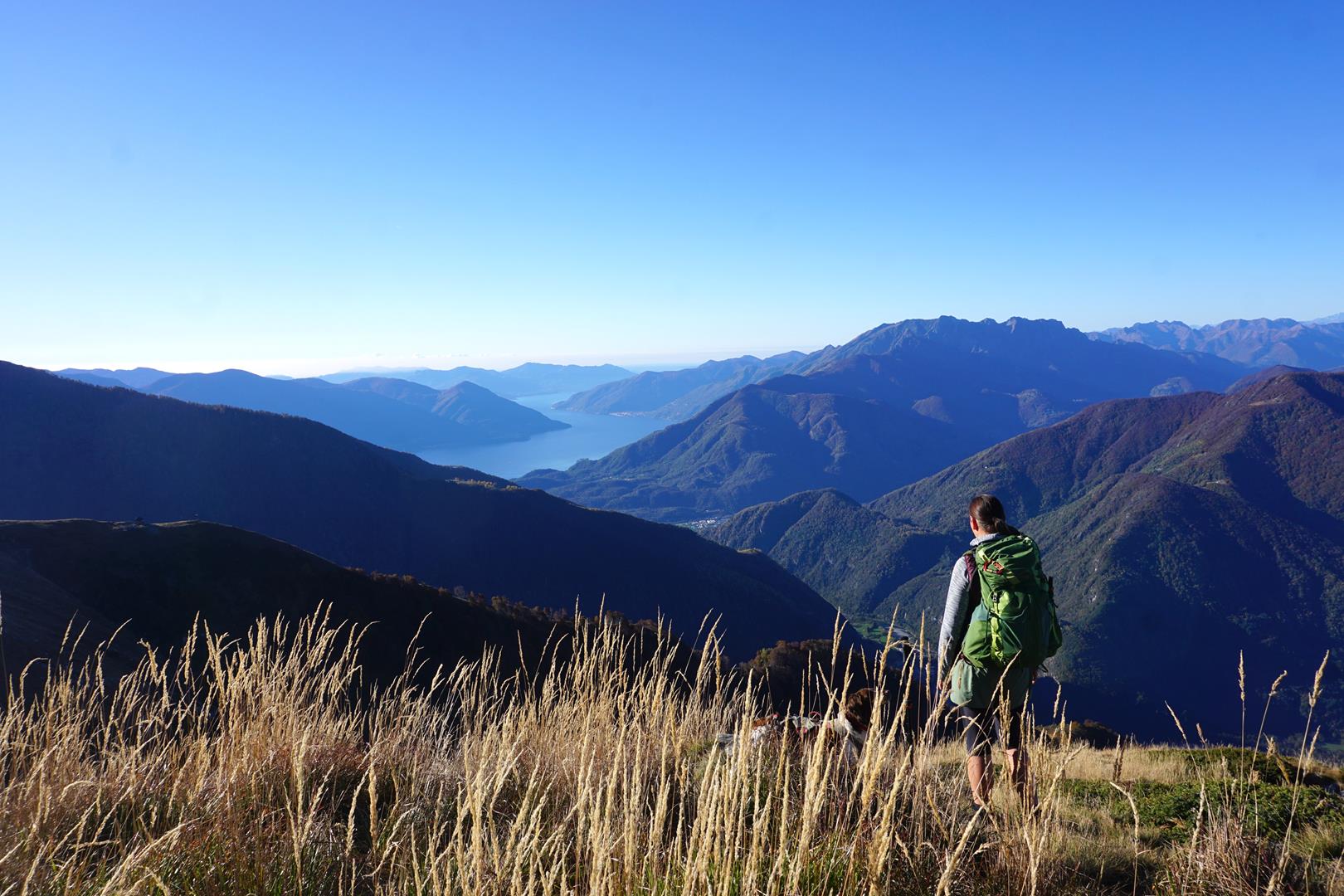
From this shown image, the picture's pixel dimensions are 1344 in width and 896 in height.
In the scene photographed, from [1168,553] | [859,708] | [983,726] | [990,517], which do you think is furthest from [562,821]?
[1168,553]

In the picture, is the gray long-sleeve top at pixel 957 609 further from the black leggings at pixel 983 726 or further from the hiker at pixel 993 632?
the black leggings at pixel 983 726

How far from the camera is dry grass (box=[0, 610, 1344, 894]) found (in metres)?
1.58

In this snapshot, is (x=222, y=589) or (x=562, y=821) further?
(x=222, y=589)

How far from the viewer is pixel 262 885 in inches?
79.3

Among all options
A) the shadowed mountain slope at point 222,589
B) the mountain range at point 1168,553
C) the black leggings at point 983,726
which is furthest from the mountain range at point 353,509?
the black leggings at point 983,726

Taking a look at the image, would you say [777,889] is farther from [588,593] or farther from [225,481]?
[225,481]

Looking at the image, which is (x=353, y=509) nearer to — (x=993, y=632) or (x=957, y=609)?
(x=957, y=609)

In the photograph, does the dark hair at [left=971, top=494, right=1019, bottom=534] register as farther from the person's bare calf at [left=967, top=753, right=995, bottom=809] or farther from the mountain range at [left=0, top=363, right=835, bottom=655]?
the mountain range at [left=0, top=363, right=835, bottom=655]

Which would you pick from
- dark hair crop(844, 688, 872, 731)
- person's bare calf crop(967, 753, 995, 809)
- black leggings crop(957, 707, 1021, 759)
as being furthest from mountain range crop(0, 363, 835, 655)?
person's bare calf crop(967, 753, 995, 809)

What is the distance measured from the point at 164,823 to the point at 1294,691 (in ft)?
417

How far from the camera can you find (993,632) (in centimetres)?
345

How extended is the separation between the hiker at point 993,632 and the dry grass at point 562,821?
0.41m

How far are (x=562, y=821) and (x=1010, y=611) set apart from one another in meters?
2.29

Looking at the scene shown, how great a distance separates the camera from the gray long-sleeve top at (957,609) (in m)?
3.61
